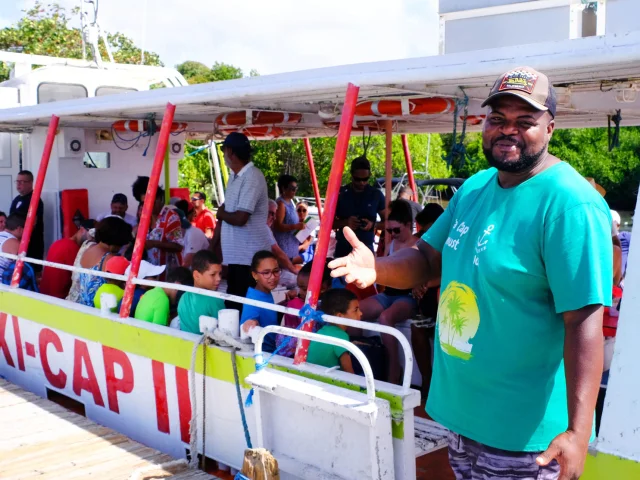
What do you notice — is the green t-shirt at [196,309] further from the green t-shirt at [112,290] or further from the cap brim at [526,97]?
the cap brim at [526,97]

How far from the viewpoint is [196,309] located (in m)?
4.80

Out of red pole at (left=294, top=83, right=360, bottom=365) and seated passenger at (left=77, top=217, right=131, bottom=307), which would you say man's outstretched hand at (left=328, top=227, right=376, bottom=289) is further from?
seated passenger at (left=77, top=217, right=131, bottom=307)

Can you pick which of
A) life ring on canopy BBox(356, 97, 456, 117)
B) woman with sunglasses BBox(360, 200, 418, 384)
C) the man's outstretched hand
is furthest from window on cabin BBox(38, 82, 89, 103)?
the man's outstretched hand

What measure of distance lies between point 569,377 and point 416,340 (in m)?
3.08

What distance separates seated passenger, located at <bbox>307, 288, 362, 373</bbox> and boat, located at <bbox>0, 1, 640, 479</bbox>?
0.17 m

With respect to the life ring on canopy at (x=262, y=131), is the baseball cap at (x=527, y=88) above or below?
below

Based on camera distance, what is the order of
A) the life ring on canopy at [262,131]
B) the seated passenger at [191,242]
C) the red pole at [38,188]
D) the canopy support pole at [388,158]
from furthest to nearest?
1. the life ring on canopy at [262,131]
2. the canopy support pole at [388,158]
3. the seated passenger at [191,242]
4. the red pole at [38,188]

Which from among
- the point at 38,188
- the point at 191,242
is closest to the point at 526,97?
the point at 38,188

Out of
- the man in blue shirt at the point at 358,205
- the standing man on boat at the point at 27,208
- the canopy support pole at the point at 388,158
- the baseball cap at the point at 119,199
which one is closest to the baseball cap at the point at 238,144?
the man in blue shirt at the point at 358,205

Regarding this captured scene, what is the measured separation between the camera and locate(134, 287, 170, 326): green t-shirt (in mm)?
5164

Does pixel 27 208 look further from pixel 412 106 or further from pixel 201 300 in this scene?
pixel 412 106

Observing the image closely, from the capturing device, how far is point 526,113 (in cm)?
220

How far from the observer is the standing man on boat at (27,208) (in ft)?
25.2

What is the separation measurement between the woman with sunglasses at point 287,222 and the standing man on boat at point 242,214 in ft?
8.01
